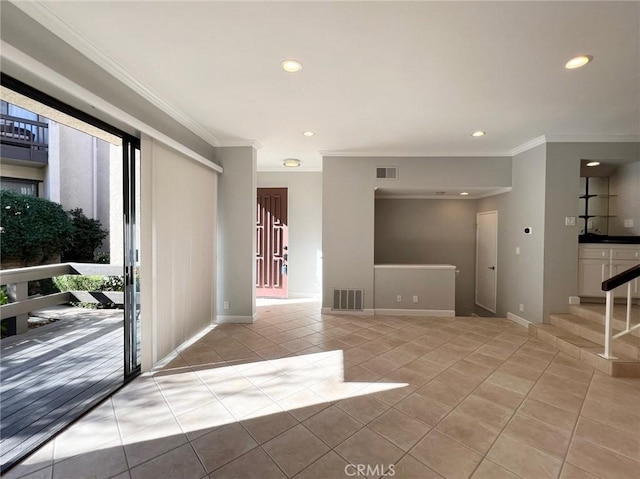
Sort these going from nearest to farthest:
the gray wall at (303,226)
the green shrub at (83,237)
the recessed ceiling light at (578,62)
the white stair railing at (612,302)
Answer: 1. the recessed ceiling light at (578,62)
2. the white stair railing at (612,302)
3. the green shrub at (83,237)
4. the gray wall at (303,226)

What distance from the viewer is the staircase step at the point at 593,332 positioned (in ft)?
9.51

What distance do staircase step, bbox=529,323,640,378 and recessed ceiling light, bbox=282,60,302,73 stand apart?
4.16 m

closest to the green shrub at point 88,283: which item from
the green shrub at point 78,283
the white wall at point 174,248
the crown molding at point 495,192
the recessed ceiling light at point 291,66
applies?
the green shrub at point 78,283

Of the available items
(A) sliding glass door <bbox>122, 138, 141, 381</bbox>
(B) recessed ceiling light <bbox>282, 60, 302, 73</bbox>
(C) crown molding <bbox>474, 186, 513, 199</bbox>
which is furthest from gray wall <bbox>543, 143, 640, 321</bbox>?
(A) sliding glass door <bbox>122, 138, 141, 381</bbox>

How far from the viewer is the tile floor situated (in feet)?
5.38

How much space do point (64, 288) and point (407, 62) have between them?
18.4 ft

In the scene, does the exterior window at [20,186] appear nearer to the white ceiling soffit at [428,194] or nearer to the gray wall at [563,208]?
the white ceiling soffit at [428,194]

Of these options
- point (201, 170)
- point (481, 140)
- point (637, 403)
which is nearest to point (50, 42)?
point (201, 170)

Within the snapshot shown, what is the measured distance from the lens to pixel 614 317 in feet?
11.4

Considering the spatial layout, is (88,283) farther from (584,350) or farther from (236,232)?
(584,350)

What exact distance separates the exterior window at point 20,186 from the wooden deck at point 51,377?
1.77m

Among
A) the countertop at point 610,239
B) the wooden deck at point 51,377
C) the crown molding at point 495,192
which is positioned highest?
the crown molding at point 495,192

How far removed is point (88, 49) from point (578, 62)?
3.73m

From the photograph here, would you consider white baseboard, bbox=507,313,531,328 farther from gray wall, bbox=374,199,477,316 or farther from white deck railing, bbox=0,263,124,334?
white deck railing, bbox=0,263,124,334
